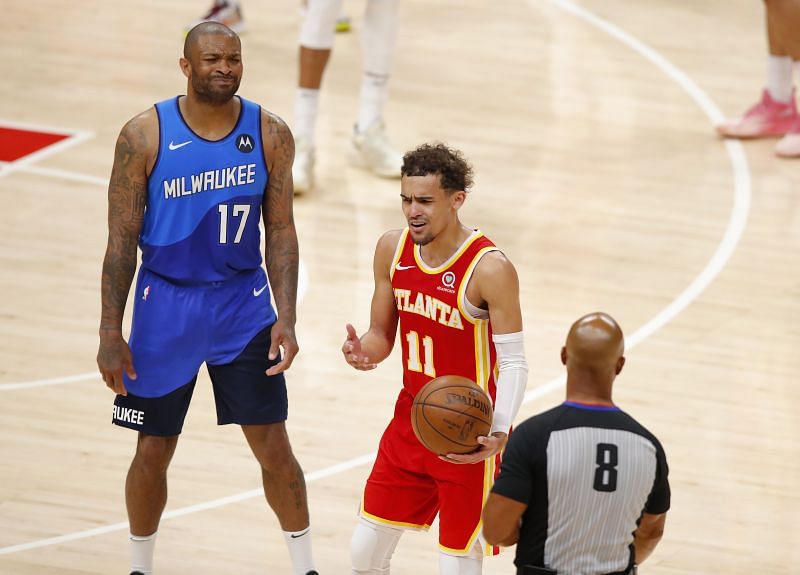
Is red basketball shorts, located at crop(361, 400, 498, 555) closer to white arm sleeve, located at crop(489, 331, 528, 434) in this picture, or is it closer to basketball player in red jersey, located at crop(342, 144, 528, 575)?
basketball player in red jersey, located at crop(342, 144, 528, 575)

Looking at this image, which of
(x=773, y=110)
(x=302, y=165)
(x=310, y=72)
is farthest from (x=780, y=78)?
(x=302, y=165)

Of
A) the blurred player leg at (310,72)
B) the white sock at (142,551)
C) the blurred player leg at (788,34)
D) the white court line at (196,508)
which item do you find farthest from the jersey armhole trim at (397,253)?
the blurred player leg at (788,34)

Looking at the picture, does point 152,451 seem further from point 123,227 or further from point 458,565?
point 458,565

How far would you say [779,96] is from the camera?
10812 millimetres

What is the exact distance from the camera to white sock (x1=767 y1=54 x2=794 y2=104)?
10.6m

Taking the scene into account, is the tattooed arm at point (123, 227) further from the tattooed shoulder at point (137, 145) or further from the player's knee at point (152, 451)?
the player's knee at point (152, 451)

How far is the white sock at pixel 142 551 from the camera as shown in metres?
5.09

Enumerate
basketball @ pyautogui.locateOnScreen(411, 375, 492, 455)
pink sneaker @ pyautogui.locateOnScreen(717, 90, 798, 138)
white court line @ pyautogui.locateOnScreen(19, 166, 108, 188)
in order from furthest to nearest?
pink sneaker @ pyautogui.locateOnScreen(717, 90, 798, 138)
white court line @ pyautogui.locateOnScreen(19, 166, 108, 188)
basketball @ pyautogui.locateOnScreen(411, 375, 492, 455)

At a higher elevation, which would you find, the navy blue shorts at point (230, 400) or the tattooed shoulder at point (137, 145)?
the tattooed shoulder at point (137, 145)

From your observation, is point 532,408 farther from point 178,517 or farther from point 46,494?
point 46,494

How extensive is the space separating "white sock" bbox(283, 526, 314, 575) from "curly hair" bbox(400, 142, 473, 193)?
151cm

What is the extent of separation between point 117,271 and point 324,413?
2237 mm

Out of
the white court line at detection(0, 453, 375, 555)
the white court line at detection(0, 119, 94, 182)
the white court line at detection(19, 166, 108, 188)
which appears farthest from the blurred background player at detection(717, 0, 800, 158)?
the white court line at detection(0, 453, 375, 555)

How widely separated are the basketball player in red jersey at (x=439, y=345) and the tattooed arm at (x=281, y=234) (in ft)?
1.12
